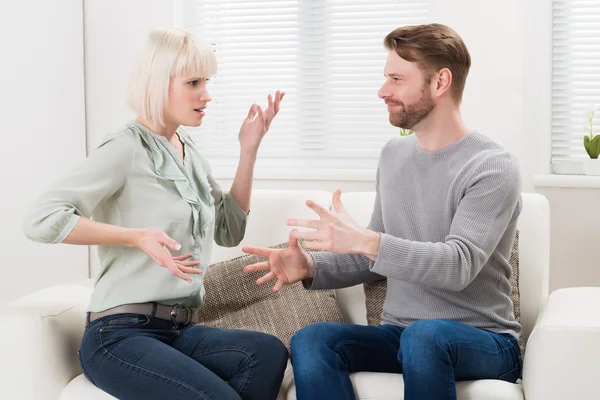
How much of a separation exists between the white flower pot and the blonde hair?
1.93m

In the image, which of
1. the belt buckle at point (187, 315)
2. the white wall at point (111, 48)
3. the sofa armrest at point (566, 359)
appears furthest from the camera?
the white wall at point (111, 48)

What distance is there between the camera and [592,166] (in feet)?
10.5

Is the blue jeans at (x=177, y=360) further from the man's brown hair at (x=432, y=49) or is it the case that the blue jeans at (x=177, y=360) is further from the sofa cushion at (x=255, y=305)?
the man's brown hair at (x=432, y=49)

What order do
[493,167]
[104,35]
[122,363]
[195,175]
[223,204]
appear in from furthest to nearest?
[104,35], [223,204], [195,175], [493,167], [122,363]

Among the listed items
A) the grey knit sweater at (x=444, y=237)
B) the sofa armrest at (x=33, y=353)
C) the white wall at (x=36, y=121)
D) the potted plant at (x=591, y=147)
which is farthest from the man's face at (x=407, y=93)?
the white wall at (x=36, y=121)

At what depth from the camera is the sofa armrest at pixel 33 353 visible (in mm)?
1844

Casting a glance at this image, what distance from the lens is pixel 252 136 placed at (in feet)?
7.20

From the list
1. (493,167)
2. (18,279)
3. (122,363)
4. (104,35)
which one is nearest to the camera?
(122,363)

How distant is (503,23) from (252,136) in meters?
1.48

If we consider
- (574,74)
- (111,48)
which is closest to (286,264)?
(574,74)

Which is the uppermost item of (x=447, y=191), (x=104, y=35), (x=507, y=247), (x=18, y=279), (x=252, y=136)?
(x=104, y=35)

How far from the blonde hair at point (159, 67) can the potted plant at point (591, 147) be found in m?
1.88

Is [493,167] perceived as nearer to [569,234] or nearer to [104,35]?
[569,234]

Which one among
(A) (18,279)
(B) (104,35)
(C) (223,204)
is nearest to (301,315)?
(C) (223,204)
